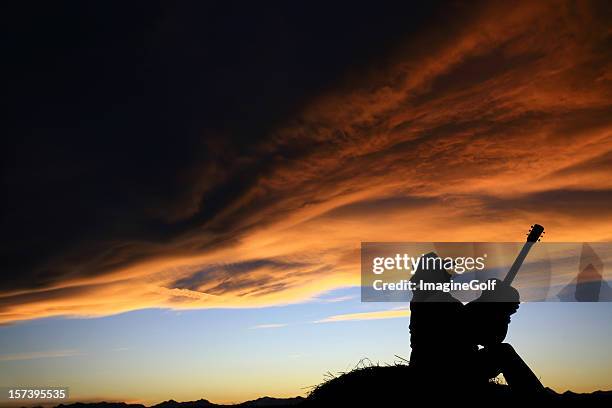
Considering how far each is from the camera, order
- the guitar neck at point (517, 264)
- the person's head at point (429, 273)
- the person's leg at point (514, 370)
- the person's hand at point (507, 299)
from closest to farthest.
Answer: the person's leg at point (514, 370) → the person's hand at point (507, 299) → the guitar neck at point (517, 264) → the person's head at point (429, 273)

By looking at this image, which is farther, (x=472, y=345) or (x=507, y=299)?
(x=472, y=345)

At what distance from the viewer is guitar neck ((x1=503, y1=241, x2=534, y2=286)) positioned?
1413cm

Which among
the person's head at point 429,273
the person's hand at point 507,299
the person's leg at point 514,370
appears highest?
the person's head at point 429,273

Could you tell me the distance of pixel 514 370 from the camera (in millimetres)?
12898

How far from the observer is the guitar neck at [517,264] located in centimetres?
1413

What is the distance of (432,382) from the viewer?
1348cm

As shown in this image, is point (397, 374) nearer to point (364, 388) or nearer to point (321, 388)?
point (364, 388)

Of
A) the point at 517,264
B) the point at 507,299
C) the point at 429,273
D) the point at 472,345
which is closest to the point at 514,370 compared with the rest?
the point at 472,345

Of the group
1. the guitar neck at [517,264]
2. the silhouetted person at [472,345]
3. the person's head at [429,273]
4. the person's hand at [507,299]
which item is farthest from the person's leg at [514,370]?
the person's head at [429,273]

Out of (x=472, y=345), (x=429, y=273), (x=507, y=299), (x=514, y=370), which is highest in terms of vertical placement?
(x=429, y=273)

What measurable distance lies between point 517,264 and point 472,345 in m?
2.34

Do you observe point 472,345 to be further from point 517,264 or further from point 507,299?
point 517,264

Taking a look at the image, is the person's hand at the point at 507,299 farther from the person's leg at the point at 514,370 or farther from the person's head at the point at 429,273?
the person's head at the point at 429,273

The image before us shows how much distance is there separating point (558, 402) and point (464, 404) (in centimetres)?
176
